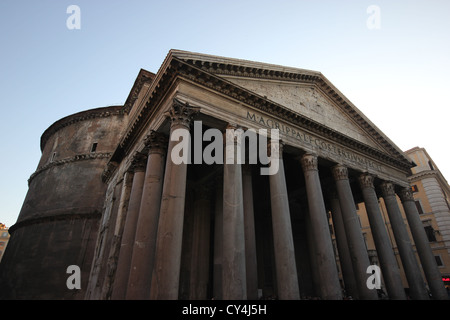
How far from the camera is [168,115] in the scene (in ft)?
23.6

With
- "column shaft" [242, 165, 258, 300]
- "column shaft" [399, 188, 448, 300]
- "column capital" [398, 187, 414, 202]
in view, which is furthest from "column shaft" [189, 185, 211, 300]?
"column capital" [398, 187, 414, 202]

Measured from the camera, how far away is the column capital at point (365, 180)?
11.4 m

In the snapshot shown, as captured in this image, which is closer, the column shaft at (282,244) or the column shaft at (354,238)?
the column shaft at (282,244)

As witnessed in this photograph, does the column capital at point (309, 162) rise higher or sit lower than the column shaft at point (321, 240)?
higher

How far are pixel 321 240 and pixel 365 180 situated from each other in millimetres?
4998

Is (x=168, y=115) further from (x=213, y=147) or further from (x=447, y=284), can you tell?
(x=447, y=284)

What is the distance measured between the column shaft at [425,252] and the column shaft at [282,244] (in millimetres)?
8842

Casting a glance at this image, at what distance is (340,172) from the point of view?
10461mm

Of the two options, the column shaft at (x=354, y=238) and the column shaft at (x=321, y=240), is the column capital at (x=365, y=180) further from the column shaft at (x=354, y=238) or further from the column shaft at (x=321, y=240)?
the column shaft at (x=321, y=240)
